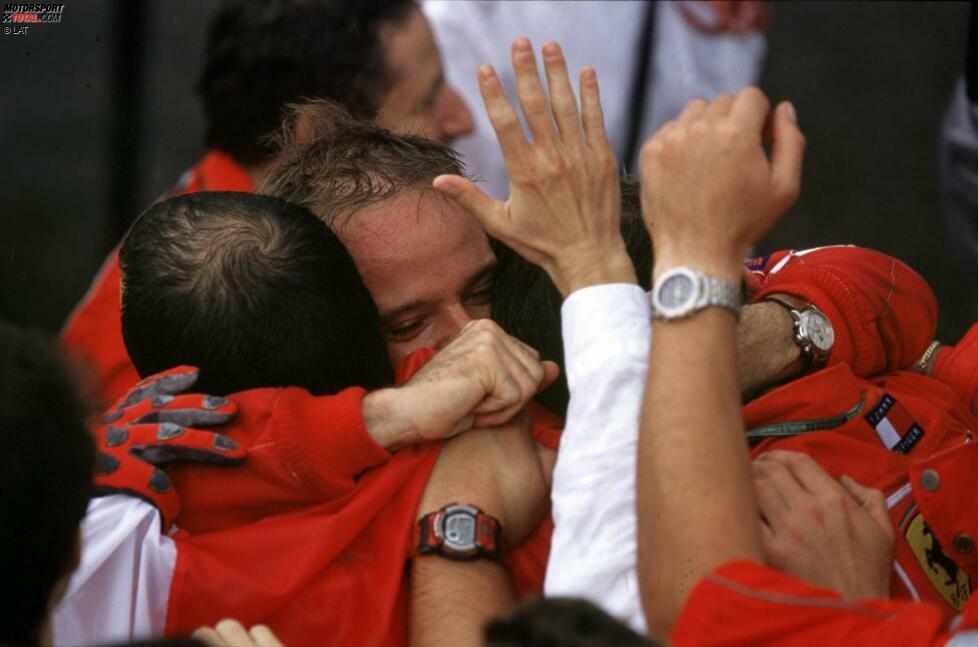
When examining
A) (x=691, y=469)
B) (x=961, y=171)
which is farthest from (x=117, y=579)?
(x=961, y=171)

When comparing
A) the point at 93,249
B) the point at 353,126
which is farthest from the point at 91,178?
the point at 353,126

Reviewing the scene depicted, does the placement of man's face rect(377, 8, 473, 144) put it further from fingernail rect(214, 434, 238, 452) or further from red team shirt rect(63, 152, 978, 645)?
fingernail rect(214, 434, 238, 452)

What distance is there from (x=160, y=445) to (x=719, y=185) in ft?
2.85

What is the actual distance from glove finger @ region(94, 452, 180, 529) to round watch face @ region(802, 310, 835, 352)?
3.40ft

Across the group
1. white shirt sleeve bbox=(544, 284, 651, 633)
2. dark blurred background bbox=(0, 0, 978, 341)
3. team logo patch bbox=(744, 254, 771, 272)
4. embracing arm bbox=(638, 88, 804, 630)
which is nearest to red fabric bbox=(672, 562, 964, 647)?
embracing arm bbox=(638, 88, 804, 630)

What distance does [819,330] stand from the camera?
84.0 inches

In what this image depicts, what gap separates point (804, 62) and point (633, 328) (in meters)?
2.97

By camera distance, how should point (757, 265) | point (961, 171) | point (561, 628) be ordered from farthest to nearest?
point (961, 171) < point (757, 265) < point (561, 628)

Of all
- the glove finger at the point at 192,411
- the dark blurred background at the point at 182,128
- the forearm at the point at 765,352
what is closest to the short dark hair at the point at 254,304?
the glove finger at the point at 192,411

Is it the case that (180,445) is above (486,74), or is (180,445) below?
below

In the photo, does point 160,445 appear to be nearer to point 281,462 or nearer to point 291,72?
point 281,462

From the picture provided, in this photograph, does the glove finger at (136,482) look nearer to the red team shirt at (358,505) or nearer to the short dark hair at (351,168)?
the red team shirt at (358,505)

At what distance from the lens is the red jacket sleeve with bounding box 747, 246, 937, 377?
2.20 meters

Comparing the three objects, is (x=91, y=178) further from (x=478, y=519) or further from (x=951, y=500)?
(x=951, y=500)
